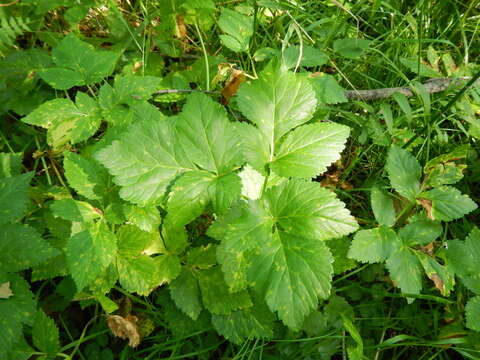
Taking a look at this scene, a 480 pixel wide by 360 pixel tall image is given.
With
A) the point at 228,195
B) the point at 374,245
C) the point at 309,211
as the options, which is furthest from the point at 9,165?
the point at 374,245

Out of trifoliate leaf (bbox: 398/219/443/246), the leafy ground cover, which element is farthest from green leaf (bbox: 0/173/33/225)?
trifoliate leaf (bbox: 398/219/443/246)

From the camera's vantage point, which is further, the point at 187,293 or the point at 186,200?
the point at 187,293

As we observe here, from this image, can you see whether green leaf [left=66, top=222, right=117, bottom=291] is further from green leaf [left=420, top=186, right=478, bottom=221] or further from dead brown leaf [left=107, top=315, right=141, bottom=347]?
green leaf [left=420, top=186, right=478, bottom=221]

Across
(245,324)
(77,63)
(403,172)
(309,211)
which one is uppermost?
(77,63)

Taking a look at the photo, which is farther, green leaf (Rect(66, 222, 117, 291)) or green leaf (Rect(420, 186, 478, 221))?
green leaf (Rect(420, 186, 478, 221))

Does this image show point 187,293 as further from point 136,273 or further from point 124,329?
point 124,329

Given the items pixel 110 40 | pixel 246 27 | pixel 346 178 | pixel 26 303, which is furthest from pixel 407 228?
pixel 110 40
